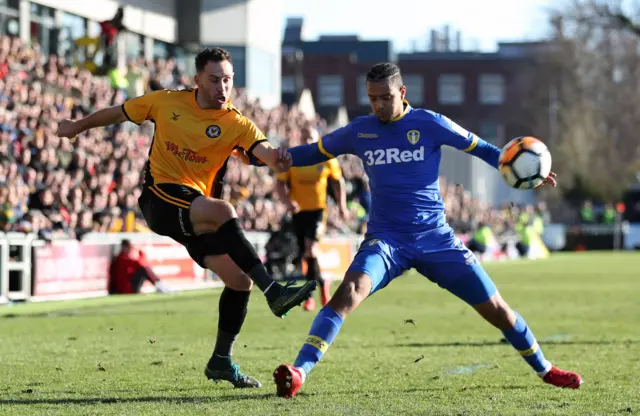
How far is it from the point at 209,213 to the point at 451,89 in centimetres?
8114

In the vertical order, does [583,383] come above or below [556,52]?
below

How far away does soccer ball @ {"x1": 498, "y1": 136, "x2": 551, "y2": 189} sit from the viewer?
7406 mm

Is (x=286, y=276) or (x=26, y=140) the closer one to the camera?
(x=26, y=140)

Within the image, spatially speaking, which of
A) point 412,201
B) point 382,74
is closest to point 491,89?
point 412,201

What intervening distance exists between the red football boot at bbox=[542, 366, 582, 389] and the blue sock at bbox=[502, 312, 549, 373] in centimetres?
6

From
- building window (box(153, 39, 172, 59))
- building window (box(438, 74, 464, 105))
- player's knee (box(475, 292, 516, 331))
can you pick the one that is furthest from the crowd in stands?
building window (box(438, 74, 464, 105))

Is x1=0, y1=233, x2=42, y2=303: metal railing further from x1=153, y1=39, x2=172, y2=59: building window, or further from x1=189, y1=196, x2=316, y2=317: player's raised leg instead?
x1=153, y1=39, x2=172, y2=59: building window

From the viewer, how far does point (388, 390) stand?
799 centimetres

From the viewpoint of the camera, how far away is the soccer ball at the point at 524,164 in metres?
7.41

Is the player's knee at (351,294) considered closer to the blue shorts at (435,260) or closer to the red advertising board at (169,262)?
the blue shorts at (435,260)

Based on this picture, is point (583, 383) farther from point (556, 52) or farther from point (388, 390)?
point (556, 52)

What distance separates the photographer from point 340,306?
289 inches

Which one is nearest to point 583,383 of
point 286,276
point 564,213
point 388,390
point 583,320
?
point 388,390

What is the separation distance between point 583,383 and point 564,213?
73.4 meters
